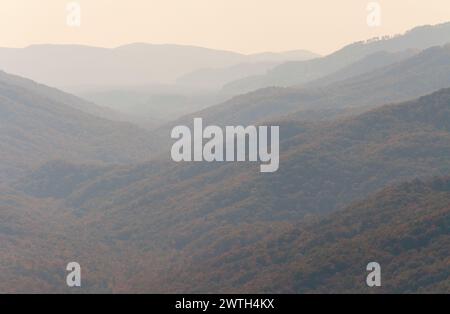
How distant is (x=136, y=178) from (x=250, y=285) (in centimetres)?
8197

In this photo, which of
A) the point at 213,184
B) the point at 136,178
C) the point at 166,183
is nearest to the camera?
the point at 213,184

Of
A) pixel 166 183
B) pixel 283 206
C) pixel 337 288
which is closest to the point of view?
pixel 337 288

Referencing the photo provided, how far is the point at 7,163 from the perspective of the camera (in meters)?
171

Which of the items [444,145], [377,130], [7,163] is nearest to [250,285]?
[444,145]

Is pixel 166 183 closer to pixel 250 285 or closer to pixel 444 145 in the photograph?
pixel 444 145

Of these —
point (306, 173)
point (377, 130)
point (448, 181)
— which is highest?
point (377, 130)

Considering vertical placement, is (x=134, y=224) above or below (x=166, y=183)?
below

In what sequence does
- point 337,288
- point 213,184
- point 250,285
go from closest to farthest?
point 337,288, point 250,285, point 213,184

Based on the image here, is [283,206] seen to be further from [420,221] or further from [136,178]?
[136,178]

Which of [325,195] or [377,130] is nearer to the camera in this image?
[325,195]

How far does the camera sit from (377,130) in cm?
12762
